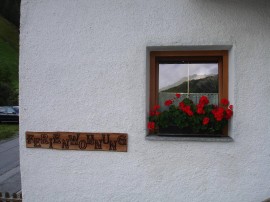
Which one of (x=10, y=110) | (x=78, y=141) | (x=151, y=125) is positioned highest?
(x=151, y=125)

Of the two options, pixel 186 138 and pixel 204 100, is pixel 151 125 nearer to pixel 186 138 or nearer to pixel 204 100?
pixel 186 138

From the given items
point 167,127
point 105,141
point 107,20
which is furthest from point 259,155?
point 107,20

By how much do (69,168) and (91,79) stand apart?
116cm

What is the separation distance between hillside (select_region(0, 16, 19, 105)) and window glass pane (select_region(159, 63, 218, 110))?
23.6m

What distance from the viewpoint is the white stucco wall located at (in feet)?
11.0

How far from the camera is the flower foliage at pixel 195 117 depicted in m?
3.38

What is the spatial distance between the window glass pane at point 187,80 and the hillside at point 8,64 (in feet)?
77.6

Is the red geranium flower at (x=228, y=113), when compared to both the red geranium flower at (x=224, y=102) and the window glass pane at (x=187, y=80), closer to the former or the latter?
the red geranium flower at (x=224, y=102)

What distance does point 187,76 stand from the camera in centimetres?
375

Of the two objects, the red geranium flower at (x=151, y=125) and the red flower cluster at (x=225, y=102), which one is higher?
the red flower cluster at (x=225, y=102)

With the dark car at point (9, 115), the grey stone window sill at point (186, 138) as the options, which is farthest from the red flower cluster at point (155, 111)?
the dark car at point (9, 115)

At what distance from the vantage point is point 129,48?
348 cm

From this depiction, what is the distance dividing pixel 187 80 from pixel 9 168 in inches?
264

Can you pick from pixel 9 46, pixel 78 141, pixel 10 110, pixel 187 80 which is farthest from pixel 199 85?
pixel 9 46
